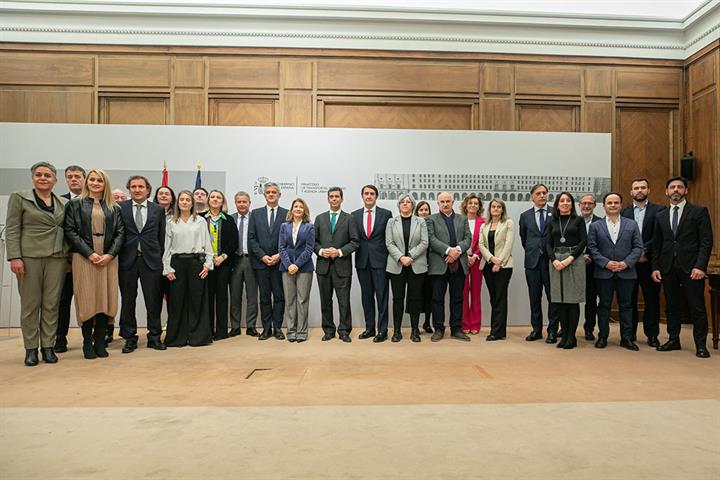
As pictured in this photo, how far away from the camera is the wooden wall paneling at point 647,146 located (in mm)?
6551

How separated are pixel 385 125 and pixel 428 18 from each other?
4.77 feet

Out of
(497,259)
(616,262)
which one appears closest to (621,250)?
(616,262)

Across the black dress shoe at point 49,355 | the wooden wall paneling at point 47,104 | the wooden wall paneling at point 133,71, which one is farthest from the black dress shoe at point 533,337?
the wooden wall paneling at point 47,104

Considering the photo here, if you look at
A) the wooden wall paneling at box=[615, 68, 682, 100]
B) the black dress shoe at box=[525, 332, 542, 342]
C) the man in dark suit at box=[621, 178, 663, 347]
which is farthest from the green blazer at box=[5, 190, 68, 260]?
the wooden wall paneling at box=[615, 68, 682, 100]

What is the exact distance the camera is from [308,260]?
460 cm

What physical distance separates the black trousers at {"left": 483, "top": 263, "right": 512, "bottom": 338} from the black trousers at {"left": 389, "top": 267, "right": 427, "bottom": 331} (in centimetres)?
74

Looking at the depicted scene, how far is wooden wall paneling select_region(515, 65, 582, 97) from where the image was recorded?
21.3 feet

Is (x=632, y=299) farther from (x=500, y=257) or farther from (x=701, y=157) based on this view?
(x=701, y=157)

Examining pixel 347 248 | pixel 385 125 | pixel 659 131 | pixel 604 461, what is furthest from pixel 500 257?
pixel 659 131

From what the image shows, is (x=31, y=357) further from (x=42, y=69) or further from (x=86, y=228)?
(x=42, y=69)

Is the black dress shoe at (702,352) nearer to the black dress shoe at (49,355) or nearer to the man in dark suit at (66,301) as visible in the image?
the black dress shoe at (49,355)

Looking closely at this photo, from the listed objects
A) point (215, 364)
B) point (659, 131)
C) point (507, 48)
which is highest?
point (507, 48)

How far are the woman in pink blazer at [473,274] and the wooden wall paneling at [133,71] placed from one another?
412 centimetres

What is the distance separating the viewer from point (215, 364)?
358 cm
